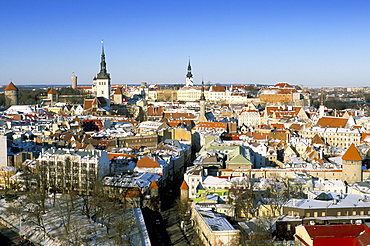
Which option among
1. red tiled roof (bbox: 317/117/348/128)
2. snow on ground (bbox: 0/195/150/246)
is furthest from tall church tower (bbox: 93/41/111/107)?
snow on ground (bbox: 0/195/150/246)

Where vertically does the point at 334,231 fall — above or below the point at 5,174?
above

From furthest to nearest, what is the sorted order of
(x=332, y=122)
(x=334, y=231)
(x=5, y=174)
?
(x=332, y=122)
(x=5, y=174)
(x=334, y=231)

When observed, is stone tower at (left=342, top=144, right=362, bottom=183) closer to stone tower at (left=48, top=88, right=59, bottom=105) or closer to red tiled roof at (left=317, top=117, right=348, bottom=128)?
red tiled roof at (left=317, top=117, right=348, bottom=128)

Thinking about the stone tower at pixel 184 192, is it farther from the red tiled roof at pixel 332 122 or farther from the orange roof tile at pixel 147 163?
the red tiled roof at pixel 332 122

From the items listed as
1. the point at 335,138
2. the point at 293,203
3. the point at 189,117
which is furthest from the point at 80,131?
the point at 293,203

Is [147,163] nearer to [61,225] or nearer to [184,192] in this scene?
[184,192]

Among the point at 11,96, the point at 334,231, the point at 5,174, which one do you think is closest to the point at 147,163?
the point at 5,174

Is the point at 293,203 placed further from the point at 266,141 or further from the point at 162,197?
the point at 266,141

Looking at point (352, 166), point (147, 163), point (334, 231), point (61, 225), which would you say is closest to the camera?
point (334, 231)
